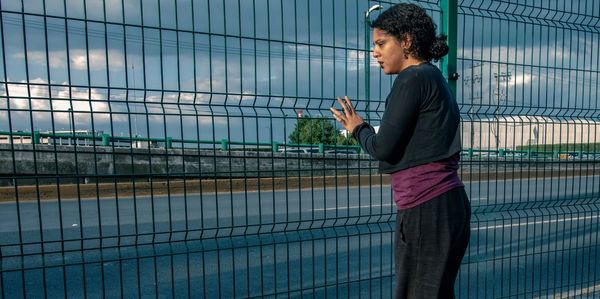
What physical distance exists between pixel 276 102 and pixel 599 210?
135 inches

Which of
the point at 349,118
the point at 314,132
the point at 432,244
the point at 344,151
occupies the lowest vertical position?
the point at 432,244

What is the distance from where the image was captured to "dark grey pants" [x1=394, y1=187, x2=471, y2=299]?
7.02 feet

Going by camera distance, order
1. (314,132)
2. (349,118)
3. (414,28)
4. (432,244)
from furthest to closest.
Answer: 1. (314,132)
2. (349,118)
3. (414,28)
4. (432,244)

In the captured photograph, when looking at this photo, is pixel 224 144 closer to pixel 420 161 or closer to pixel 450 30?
pixel 420 161

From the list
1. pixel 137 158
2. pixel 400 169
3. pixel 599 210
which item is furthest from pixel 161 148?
pixel 599 210

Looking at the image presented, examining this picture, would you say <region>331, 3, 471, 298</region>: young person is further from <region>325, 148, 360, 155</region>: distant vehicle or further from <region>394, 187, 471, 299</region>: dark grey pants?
<region>325, 148, 360, 155</region>: distant vehicle

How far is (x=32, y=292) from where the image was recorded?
5.09 m

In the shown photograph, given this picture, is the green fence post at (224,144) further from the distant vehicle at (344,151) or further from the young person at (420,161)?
the young person at (420,161)

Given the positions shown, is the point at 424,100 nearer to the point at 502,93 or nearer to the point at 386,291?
the point at 502,93

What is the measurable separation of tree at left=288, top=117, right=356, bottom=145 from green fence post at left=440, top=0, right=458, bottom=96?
0.99m

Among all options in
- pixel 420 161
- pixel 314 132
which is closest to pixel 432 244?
pixel 420 161

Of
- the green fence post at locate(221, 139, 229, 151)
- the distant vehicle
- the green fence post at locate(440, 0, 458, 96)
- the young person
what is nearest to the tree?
the distant vehicle

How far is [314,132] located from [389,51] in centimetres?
99

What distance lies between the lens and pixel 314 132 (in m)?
3.17
